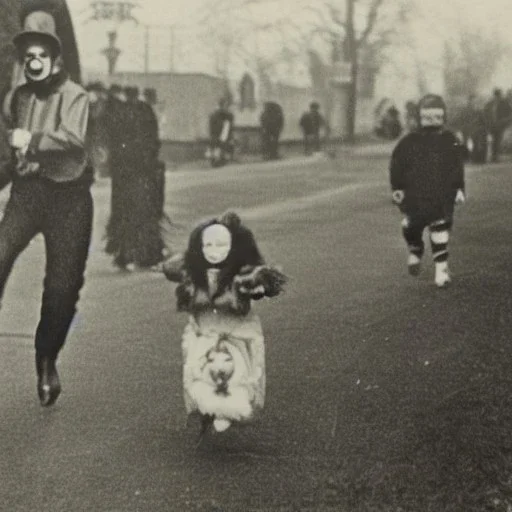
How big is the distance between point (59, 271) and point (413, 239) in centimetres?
300

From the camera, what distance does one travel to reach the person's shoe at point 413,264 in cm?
781

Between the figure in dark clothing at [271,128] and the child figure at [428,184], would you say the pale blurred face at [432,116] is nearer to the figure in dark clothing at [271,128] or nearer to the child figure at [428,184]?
the child figure at [428,184]

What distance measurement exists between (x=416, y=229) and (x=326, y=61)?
5.83 ft

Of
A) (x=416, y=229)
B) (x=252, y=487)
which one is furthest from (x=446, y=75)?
(x=252, y=487)

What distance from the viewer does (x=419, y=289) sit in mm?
7863

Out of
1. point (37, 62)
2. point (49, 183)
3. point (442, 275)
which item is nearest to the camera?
point (37, 62)

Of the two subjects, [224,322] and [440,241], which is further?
[440,241]

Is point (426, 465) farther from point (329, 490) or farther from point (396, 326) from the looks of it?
point (396, 326)

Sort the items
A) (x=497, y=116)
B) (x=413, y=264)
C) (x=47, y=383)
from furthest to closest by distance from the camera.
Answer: (x=413, y=264) → (x=497, y=116) → (x=47, y=383)

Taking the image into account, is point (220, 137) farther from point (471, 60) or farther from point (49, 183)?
point (49, 183)

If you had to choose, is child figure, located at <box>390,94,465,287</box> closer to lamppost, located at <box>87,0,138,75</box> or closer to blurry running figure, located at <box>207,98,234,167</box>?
blurry running figure, located at <box>207,98,234,167</box>

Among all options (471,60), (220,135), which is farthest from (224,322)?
(220,135)

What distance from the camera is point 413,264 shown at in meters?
7.92

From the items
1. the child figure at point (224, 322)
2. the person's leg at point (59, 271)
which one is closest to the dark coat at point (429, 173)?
the person's leg at point (59, 271)
